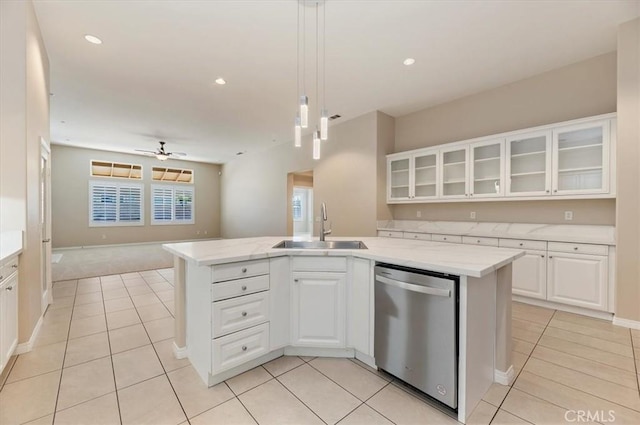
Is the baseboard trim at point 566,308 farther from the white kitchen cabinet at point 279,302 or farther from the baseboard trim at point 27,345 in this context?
the baseboard trim at point 27,345

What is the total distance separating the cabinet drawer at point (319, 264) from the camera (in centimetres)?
214

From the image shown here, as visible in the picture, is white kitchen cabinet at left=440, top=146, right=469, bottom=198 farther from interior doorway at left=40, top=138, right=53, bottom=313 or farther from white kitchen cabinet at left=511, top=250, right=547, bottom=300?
interior doorway at left=40, top=138, right=53, bottom=313

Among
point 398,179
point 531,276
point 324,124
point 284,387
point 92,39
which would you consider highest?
point 92,39

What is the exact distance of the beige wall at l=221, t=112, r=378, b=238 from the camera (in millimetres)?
4977

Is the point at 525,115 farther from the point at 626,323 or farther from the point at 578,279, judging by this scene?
the point at 626,323

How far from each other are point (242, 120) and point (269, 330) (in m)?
4.52

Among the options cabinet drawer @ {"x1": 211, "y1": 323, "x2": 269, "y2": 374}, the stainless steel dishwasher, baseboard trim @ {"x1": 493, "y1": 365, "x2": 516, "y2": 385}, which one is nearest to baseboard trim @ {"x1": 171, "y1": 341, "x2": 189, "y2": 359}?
cabinet drawer @ {"x1": 211, "y1": 323, "x2": 269, "y2": 374}

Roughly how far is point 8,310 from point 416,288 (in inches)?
114

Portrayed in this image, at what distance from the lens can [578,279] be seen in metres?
3.00

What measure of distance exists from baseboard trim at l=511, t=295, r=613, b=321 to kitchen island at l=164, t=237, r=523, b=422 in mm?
1935

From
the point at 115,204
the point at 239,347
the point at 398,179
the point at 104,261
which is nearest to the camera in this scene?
the point at 239,347

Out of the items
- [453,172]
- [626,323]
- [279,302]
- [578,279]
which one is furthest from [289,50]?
Answer: [626,323]

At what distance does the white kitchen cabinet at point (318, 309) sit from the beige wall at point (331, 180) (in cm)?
286

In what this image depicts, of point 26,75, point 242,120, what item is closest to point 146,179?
point 242,120
